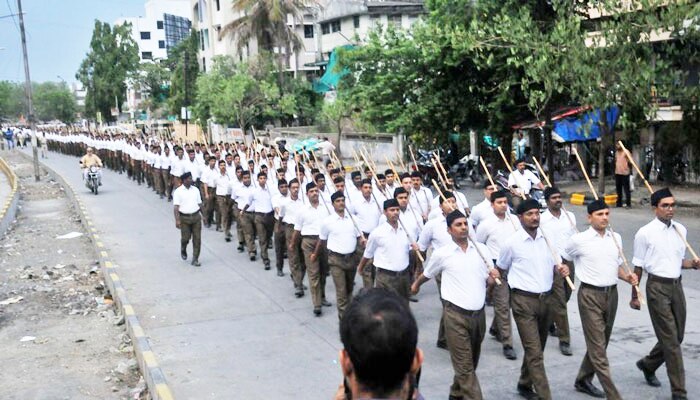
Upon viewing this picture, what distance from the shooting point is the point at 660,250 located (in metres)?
6.72

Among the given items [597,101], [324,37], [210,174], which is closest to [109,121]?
[324,37]

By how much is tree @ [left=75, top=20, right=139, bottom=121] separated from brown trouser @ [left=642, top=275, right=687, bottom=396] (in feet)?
216

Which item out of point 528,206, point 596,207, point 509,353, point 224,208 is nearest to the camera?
point 596,207

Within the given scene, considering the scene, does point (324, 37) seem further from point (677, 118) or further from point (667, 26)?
point (667, 26)

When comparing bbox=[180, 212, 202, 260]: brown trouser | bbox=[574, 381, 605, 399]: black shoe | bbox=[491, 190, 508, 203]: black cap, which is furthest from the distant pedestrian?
bbox=[574, 381, 605, 399]: black shoe

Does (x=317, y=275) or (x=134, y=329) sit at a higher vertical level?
(x=317, y=275)

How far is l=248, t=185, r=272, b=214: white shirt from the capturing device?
1348 cm

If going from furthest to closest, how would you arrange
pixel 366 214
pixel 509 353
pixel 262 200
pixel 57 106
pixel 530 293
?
pixel 57 106 → pixel 262 200 → pixel 366 214 → pixel 509 353 → pixel 530 293

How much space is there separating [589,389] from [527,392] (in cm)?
54

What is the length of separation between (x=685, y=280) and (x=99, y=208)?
15.7 m

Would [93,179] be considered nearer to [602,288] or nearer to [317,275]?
[317,275]

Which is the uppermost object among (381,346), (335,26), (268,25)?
(335,26)

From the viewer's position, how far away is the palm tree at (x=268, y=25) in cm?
3881

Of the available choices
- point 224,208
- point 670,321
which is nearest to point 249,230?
point 224,208
